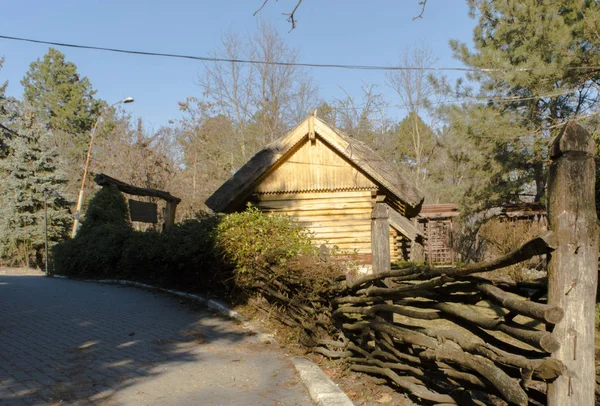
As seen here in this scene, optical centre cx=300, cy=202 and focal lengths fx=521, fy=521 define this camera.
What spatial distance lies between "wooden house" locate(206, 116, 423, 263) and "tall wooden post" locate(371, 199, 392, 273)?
767 centimetres

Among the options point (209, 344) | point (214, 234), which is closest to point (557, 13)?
point (214, 234)

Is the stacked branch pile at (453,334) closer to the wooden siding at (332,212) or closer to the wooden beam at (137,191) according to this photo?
the wooden siding at (332,212)

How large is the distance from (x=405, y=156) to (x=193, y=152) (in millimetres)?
17948

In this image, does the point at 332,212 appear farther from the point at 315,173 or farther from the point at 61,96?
the point at 61,96

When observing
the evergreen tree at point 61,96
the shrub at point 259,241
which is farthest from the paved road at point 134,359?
the evergreen tree at point 61,96

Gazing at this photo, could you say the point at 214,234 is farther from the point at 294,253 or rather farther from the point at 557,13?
the point at 557,13

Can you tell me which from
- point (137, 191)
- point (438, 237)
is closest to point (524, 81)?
point (137, 191)

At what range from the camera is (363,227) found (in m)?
14.4

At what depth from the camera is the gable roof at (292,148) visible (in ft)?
43.9

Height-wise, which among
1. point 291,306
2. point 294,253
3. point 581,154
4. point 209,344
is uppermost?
point 581,154

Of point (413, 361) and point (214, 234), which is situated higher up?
point (214, 234)

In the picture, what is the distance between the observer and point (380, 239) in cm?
617

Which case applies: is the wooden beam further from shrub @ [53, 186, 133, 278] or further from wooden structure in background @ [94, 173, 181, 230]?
shrub @ [53, 186, 133, 278]

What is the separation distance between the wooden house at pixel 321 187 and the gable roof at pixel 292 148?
0.09ft
